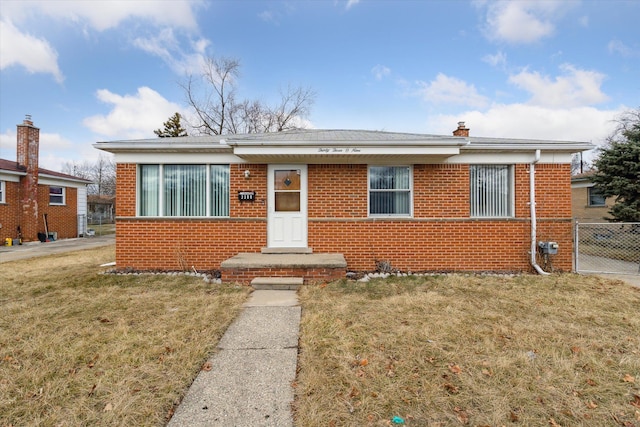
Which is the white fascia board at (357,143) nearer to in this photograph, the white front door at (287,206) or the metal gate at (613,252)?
the white front door at (287,206)

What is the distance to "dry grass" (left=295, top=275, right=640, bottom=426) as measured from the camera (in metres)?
2.12

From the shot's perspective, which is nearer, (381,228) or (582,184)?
(381,228)

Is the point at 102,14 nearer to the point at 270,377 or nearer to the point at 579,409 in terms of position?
the point at 270,377

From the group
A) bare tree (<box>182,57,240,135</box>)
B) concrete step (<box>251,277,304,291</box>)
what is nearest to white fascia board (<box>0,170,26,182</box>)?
bare tree (<box>182,57,240,135</box>)

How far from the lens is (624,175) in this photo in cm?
1005

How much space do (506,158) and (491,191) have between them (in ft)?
2.67

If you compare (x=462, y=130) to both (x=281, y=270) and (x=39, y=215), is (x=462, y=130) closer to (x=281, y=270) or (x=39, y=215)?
(x=281, y=270)

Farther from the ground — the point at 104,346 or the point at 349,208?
the point at 349,208

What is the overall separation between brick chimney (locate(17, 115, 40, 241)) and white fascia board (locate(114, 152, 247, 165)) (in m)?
11.4

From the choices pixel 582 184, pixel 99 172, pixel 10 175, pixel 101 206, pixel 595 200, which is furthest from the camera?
pixel 99 172

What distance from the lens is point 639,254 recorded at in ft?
27.4

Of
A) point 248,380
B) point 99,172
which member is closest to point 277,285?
point 248,380

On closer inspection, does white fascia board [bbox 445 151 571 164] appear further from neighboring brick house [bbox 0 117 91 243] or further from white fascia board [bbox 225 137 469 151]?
neighboring brick house [bbox 0 117 91 243]

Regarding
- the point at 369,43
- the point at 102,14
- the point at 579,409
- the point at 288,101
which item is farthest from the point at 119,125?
the point at 579,409
